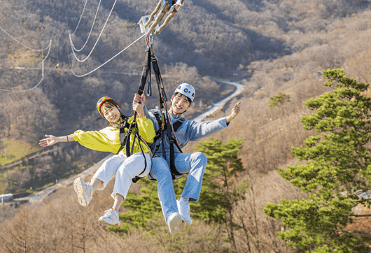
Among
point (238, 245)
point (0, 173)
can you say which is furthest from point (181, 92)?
point (0, 173)

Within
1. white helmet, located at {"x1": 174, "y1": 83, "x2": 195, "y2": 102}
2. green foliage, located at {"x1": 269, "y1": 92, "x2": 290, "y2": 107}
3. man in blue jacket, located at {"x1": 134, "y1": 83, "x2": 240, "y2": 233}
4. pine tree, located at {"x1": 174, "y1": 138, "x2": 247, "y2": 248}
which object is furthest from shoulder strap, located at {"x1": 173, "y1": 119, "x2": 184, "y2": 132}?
green foliage, located at {"x1": 269, "y1": 92, "x2": 290, "y2": 107}

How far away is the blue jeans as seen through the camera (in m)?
3.74

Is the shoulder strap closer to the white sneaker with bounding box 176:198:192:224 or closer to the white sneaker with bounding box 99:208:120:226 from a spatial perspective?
the white sneaker with bounding box 176:198:192:224

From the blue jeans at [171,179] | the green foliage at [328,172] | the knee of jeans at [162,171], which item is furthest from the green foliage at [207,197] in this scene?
the knee of jeans at [162,171]

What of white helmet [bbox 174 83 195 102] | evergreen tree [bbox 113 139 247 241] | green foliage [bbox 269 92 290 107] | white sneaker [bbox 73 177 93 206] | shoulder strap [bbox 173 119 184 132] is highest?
white helmet [bbox 174 83 195 102]

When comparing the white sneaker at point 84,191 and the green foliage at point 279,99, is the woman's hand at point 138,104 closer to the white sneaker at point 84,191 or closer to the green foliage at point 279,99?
the white sneaker at point 84,191

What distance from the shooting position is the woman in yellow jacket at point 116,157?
371cm

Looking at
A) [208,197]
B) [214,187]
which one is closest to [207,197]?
[208,197]

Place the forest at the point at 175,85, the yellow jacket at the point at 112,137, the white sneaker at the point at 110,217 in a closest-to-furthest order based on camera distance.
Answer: the white sneaker at the point at 110,217, the yellow jacket at the point at 112,137, the forest at the point at 175,85

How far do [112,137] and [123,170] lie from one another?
64 cm

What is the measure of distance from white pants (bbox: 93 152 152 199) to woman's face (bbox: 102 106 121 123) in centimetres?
56

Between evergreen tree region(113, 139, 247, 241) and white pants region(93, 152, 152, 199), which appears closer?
white pants region(93, 152, 152, 199)

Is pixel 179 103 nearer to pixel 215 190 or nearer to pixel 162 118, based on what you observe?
pixel 162 118

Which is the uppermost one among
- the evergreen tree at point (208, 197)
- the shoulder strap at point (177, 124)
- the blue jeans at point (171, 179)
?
the shoulder strap at point (177, 124)
